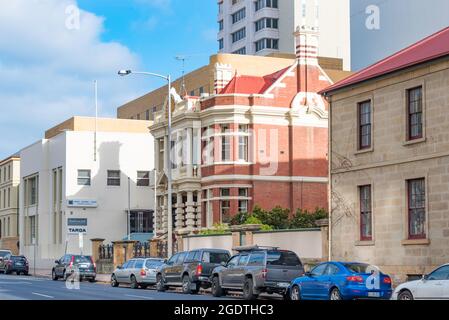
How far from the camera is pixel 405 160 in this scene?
100ft

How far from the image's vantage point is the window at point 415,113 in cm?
3017

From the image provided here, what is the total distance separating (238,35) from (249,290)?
303 feet

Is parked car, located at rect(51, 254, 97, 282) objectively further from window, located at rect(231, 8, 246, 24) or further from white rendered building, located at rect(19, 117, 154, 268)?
window, located at rect(231, 8, 246, 24)

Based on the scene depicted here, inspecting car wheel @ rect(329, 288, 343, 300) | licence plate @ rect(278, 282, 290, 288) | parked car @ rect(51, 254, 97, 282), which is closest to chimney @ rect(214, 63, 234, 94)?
parked car @ rect(51, 254, 97, 282)

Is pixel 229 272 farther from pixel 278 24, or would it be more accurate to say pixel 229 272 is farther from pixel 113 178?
pixel 278 24

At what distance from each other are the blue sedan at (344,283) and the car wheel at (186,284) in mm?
8549

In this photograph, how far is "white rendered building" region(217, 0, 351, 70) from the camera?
10669cm

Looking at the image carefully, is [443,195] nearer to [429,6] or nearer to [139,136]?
[429,6]

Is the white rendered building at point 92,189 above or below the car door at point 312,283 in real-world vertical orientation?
above

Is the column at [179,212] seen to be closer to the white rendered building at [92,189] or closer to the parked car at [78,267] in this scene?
the white rendered building at [92,189]

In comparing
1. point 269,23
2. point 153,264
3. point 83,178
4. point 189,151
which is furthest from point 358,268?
point 269,23

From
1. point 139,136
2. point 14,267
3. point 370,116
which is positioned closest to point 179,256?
point 370,116

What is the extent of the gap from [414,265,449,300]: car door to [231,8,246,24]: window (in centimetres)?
9777

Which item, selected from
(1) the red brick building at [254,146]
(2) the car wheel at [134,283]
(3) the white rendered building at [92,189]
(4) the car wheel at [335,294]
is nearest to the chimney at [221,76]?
(1) the red brick building at [254,146]
